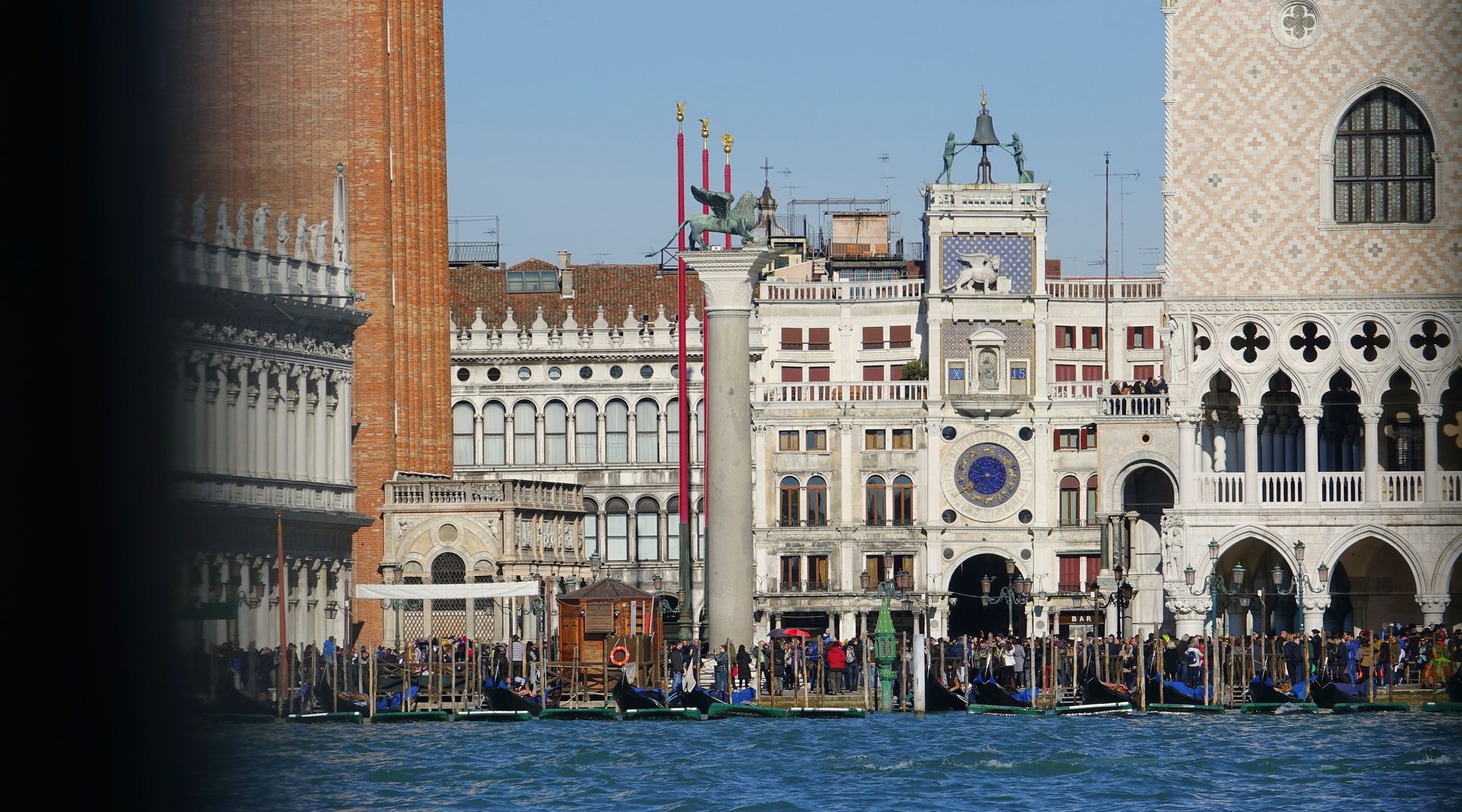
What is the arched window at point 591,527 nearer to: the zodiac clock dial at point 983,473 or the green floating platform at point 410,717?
the zodiac clock dial at point 983,473

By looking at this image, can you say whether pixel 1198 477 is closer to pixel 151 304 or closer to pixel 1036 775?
pixel 1036 775

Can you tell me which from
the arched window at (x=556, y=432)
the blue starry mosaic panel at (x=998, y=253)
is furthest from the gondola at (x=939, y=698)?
the arched window at (x=556, y=432)

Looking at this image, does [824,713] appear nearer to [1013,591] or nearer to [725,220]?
[725,220]

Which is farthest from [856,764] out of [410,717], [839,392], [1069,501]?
[839,392]

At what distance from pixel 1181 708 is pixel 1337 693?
248cm

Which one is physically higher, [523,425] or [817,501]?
[523,425]

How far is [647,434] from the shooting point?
66.7m

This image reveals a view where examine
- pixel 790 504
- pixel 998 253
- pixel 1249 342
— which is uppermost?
pixel 998 253

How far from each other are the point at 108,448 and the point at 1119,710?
32059 mm

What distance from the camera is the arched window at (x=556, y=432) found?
6681 centimetres

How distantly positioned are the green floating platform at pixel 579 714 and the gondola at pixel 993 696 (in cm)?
643

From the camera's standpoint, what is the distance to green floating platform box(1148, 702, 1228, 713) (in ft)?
135

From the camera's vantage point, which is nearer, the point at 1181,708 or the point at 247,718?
the point at 247,718

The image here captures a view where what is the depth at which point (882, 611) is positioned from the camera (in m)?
43.3
